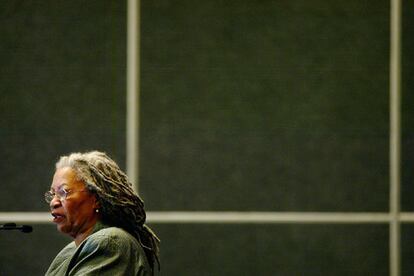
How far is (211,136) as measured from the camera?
4602mm

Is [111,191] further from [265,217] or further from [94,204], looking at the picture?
[265,217]

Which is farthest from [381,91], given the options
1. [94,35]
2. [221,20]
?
[94,35]

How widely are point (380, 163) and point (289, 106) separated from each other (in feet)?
2.13

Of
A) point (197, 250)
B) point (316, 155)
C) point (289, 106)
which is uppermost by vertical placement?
point (289, 106)

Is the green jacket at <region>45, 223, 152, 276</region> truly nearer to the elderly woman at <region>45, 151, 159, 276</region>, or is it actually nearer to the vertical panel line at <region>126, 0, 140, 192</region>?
the elderly woman at <region>45, 151, 159, 276</region>

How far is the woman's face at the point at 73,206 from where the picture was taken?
293 cm

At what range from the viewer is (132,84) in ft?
15.1

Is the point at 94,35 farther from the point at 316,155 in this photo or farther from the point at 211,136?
the point at 316,155

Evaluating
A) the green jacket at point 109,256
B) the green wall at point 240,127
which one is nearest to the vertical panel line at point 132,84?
the green wall at point 240,127

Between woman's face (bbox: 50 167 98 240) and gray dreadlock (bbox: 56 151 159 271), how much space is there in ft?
0.09

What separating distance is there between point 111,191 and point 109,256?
328 mm

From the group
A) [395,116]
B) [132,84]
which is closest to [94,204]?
[132,84]

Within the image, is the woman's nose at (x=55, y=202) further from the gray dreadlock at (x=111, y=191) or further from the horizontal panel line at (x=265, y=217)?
the horizontal panel line at (x=265, y=217)

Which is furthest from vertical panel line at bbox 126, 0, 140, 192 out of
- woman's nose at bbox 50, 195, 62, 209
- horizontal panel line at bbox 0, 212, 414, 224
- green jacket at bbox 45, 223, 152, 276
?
green jacket at bbox 45, 223, 152, 276
